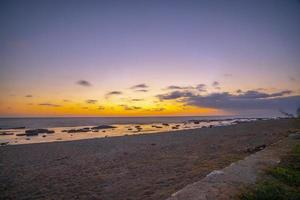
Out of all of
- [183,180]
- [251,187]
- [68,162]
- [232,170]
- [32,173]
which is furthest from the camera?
[68,162]

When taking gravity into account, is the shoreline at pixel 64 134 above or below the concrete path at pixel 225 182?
above

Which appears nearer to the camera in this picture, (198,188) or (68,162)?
(198,188)

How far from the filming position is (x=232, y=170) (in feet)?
20.0

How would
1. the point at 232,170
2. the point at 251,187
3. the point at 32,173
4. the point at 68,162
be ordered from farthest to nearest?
the point at 68,162 → the point at 32,173 → the point at 232,170 → the point at 251,187

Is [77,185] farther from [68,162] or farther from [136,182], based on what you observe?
[68,162]

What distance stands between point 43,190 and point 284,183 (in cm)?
731

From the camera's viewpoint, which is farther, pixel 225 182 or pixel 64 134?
pixel 64 134

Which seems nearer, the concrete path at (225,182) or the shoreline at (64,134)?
the concrete path at (225,182)

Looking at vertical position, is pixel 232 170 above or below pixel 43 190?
above

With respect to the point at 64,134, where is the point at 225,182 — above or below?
below

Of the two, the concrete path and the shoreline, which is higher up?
the shoreline

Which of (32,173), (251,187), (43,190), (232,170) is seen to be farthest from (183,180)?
(32,173)

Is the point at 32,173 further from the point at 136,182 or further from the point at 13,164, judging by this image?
the point at 136,182

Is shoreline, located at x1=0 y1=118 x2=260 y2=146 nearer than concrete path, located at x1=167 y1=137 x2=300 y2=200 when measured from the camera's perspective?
No
